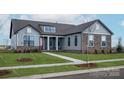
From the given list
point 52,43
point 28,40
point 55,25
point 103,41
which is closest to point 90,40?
point 103,41

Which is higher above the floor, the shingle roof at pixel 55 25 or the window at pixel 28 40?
the shingle roof at pixel 55 25

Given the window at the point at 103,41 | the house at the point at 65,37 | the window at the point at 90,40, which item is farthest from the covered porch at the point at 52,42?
the window at the point at 103,41

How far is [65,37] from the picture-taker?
33.4m

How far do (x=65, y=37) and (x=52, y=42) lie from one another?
2.61m

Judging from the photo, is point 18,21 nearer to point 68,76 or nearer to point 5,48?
point 5,48

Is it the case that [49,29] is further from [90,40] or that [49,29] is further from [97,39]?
[97,39]

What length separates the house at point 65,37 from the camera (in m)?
28.5

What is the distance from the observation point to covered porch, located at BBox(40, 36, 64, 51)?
109 feet

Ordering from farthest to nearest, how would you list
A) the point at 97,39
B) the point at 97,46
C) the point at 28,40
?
the point at 28,40 → the point at 97,46 → the point at 97,39

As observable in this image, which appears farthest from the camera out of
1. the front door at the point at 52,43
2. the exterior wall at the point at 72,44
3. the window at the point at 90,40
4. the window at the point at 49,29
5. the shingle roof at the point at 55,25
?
the front door at the point at 52,43

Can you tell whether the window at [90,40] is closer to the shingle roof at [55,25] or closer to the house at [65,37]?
the house at [65,37]

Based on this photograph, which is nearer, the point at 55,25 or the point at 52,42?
the point at 52,42

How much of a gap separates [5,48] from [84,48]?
37.9 feet
